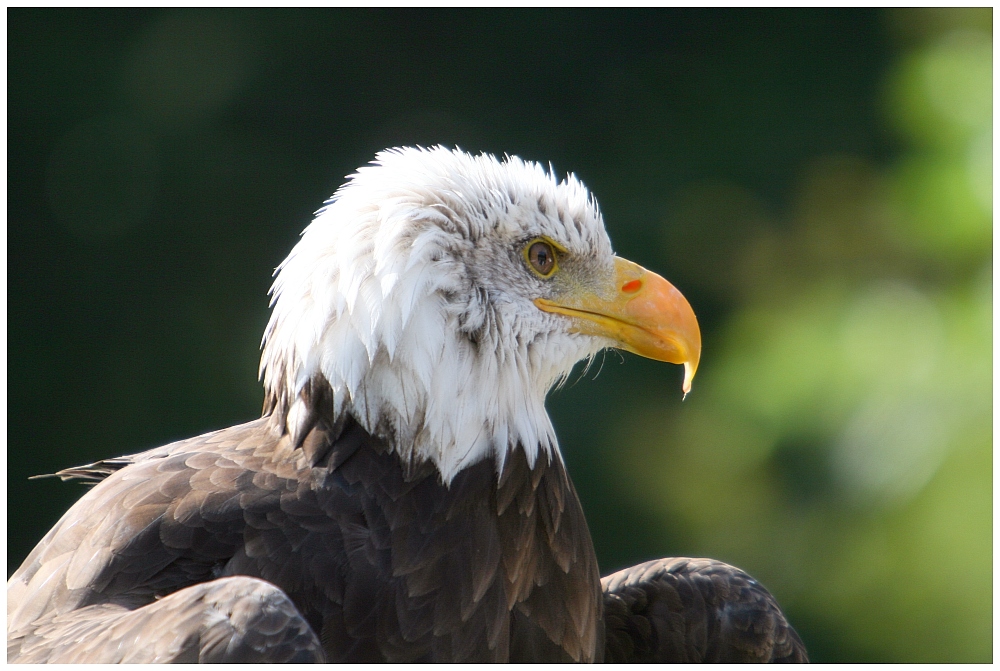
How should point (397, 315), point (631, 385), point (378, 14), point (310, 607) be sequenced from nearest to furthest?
point (310, 607)
point (397, 315)
point (378, 14)
point (631, 385)

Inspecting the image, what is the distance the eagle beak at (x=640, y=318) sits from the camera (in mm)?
1728

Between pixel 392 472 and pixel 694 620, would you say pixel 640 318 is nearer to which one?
pixel 392 472

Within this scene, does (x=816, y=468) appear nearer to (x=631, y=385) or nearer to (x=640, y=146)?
(x=631, y=385)

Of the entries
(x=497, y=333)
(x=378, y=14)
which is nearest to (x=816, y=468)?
(x=378, y=14)

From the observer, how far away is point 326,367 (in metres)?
1.56

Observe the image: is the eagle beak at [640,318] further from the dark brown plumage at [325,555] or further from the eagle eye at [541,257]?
the dark brown plumage at [325,555]

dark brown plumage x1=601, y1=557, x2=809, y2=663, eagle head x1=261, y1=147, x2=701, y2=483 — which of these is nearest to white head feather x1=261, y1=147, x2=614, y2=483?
eagle head x1=261, y1=147, x2=701, y2=483

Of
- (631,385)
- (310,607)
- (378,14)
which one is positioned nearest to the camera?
(310,607)

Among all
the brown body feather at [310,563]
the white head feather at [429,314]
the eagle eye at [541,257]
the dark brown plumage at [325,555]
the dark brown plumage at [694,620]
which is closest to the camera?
the brown body feather at [310,563]

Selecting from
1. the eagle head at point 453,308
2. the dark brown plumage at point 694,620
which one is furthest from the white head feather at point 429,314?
the dark brown plumage at point 694,620

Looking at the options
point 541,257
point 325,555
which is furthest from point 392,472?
point 541,257

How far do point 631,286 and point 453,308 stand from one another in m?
0.36

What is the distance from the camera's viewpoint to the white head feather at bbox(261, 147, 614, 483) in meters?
1.55

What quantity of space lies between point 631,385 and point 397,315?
125 inches
